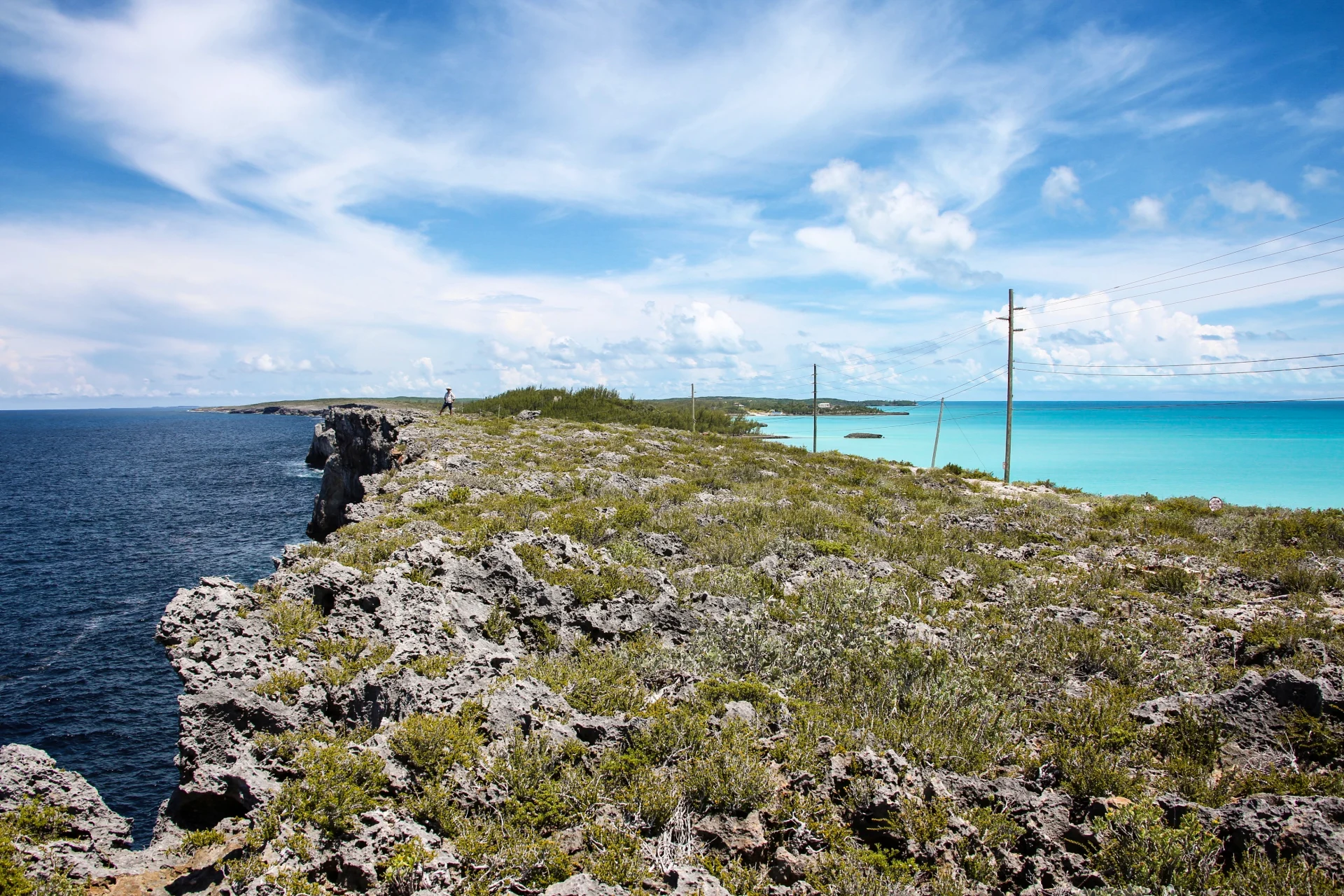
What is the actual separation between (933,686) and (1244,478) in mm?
62416

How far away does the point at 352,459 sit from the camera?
124 ft

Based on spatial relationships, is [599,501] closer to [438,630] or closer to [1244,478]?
[438,630]

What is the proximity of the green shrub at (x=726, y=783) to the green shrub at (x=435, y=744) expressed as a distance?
6.11 feet

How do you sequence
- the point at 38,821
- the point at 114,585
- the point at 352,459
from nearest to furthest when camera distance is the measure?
the point at 38,821
the point at 114,585
the point at 352,459

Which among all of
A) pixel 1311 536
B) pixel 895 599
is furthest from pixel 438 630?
pixel 1311 536

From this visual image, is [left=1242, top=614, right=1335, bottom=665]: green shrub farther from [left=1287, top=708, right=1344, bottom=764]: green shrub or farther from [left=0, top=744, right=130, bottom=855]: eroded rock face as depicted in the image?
[left=0, top=744, right=130, bottom=855]: eroded rock face

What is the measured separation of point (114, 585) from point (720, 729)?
104 feet

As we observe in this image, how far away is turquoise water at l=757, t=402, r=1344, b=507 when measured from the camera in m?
46.0

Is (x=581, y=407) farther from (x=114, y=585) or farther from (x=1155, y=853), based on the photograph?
(x=1155, y=853)

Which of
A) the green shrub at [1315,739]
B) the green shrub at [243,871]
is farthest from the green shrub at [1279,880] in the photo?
the green shrub at [243,871]

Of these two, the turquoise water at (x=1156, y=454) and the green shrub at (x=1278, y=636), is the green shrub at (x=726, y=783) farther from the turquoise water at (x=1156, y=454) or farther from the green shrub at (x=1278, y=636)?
the turquoise water at (x=1156, y=454)

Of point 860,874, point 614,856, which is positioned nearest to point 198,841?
point 614,856

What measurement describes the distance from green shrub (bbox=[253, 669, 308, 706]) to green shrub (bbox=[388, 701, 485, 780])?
1.79 metres

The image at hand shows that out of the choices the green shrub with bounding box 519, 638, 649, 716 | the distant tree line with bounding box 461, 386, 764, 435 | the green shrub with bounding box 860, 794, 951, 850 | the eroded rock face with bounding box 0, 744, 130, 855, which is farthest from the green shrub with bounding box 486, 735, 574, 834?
the distant tree line with bounding box 461, 386, 764, 435
